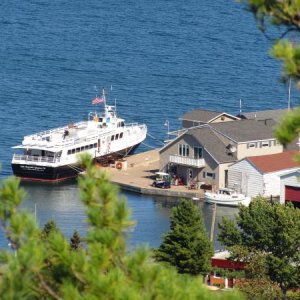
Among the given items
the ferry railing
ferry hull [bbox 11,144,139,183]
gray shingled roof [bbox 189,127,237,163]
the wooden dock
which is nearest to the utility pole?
the wooden dock

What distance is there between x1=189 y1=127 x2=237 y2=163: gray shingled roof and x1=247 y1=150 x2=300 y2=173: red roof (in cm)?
118

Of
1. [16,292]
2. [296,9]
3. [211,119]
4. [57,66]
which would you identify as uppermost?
[57,66]

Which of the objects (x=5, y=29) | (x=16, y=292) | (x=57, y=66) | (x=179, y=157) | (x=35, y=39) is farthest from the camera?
(x=5, y=29)

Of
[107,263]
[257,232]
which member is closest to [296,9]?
[107,263]

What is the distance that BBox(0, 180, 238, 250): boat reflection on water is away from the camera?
1722 inches

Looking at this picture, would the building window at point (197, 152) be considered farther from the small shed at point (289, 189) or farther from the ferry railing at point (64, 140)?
the small shed at point (289, 189)

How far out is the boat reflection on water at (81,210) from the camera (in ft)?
144

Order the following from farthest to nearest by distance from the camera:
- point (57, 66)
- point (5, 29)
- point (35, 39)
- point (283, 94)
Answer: point (5, 29)
point (35, 39)
point (57, 66)
point (283, 94)

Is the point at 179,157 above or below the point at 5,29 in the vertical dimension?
below

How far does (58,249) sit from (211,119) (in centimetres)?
4118

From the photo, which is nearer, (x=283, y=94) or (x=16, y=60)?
(x=283, y=94)

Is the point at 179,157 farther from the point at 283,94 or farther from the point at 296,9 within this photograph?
the point at 296,9

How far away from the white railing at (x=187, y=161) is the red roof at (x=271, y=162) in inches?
77.0

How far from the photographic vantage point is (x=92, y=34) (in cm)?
10694
